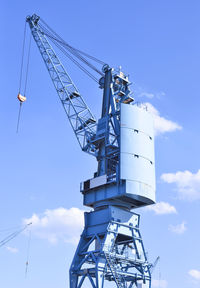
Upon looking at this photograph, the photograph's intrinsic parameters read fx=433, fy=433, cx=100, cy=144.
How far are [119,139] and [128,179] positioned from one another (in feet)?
14.4

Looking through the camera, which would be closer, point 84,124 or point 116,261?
point 116,261

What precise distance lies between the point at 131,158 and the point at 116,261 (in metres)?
9.88

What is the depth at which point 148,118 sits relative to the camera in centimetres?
4550

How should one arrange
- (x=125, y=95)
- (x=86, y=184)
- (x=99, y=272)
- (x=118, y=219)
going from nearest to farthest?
(x=99, y=272) < (x=118, y=219) < (x=86, y=184) < (x=125, y=95)

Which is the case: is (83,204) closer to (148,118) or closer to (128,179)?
(128,179)

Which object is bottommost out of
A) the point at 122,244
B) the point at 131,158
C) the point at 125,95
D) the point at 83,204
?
the point at 122,244

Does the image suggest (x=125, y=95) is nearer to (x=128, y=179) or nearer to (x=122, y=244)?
(x=128, y=179)

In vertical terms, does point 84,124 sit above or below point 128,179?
above

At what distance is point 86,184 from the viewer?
44.5 m

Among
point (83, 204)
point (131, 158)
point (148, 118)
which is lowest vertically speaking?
point (83, 204)

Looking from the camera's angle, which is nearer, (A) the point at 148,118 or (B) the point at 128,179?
(B) the point at 128,179

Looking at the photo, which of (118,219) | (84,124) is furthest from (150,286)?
(84,124)

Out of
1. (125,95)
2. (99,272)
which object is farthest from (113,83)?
(99,272)

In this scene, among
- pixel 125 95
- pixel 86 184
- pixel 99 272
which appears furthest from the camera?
pixel 125 95
